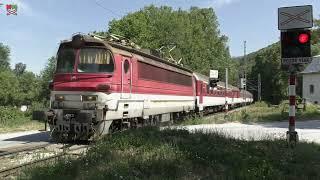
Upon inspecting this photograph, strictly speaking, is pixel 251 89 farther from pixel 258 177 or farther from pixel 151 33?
pixel 258 177

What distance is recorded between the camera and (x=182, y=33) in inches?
2840

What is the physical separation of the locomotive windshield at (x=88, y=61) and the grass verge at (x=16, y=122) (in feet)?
30.2

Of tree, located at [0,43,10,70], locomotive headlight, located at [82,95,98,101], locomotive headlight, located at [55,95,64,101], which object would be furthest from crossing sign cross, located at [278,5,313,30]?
tree, located at [0,43,10,70]

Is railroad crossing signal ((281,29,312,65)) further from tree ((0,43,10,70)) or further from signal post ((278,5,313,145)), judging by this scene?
tree ((0,43,10,70))

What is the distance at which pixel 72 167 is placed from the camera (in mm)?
9633

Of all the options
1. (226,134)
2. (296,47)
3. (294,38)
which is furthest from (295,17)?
(226,134)

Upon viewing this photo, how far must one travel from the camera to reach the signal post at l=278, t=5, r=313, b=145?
12883 mm

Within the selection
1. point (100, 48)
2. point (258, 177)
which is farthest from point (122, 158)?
point (100, 48)

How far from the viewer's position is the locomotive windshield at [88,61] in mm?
16266

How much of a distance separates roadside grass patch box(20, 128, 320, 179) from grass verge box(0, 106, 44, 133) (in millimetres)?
14655

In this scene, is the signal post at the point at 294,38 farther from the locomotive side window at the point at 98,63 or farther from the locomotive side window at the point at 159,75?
the locomotive side window at the point at 159,75

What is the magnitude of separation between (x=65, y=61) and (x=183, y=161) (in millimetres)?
8171

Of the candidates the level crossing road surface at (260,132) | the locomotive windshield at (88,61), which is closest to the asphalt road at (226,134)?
the level crossing road surface at (260,132)

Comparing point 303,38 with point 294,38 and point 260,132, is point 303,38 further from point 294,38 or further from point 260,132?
point 260,132
